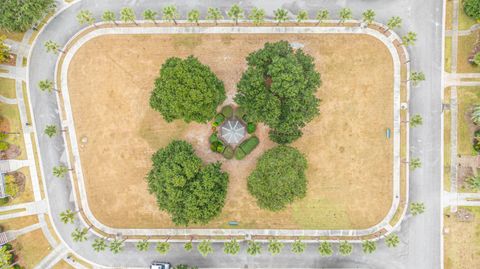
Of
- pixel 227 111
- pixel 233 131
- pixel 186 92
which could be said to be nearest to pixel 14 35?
pixel 186 92

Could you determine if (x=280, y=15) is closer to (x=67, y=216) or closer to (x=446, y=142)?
(x=446, y=142)

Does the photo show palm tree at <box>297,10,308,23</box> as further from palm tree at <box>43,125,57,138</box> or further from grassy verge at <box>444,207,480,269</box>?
palm tree at <box>43,125,57,138</box>

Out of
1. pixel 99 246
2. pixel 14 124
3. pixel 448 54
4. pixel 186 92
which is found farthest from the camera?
pixel 14 124

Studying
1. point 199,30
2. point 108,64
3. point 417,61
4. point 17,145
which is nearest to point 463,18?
point 417,61

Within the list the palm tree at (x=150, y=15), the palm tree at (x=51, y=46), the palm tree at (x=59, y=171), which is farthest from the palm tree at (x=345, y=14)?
the palm tree at (x=59, y=171)

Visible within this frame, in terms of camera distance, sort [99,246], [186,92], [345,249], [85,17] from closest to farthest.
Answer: [186,92], [345,249], [99,246], [85,17]

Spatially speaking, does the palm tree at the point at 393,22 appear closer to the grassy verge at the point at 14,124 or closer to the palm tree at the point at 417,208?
the palm tree at the point at 417,208
